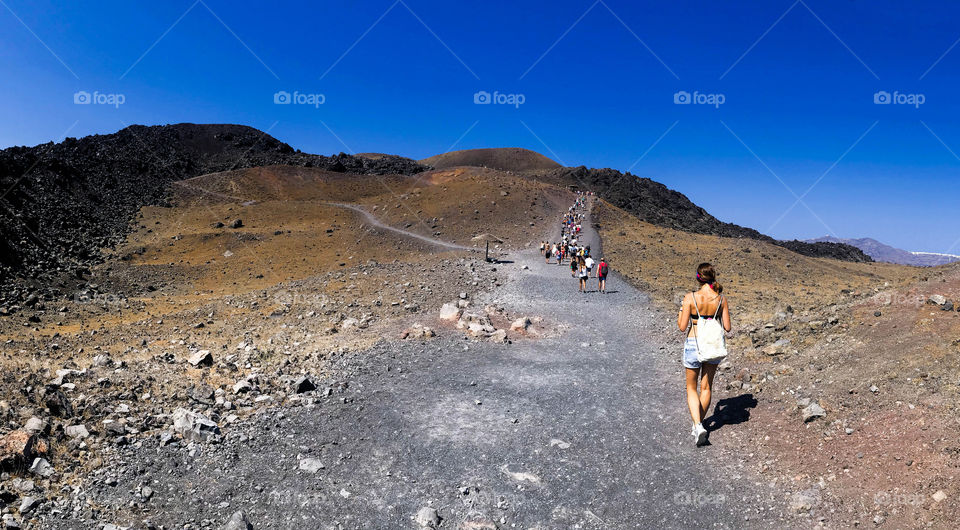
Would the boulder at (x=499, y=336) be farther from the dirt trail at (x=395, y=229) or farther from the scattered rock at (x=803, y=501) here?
the dirt trail at (x=395, y=229)

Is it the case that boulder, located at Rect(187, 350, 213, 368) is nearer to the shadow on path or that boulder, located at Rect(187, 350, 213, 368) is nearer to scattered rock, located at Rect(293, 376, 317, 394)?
scattered rock, located at Rect(293, 376, 317, 394)

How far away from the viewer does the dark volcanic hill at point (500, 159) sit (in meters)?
126

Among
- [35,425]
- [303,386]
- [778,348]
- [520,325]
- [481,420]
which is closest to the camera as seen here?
[35,425]

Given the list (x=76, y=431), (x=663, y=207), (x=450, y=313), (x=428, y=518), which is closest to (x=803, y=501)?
(x=428, y=518)

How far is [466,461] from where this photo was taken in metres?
7.67

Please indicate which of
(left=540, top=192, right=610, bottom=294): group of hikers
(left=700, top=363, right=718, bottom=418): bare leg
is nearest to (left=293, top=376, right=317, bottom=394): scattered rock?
(left=700, top=363, right=718, bottom=418): bare leg

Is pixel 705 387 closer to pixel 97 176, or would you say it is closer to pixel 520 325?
pixel 520 325

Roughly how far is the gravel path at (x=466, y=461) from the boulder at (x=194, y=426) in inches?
9.5

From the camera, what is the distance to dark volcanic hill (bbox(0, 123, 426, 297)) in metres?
31.6

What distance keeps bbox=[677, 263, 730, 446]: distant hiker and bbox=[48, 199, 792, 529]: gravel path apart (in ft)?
2.06

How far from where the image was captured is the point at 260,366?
11742mm

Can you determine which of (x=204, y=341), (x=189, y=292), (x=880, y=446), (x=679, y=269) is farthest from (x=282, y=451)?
(x=679, y=269)

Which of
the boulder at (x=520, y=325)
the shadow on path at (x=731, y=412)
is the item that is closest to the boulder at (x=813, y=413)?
the shadow on path at (x=731, y=412)

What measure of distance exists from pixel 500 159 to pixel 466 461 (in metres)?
126
